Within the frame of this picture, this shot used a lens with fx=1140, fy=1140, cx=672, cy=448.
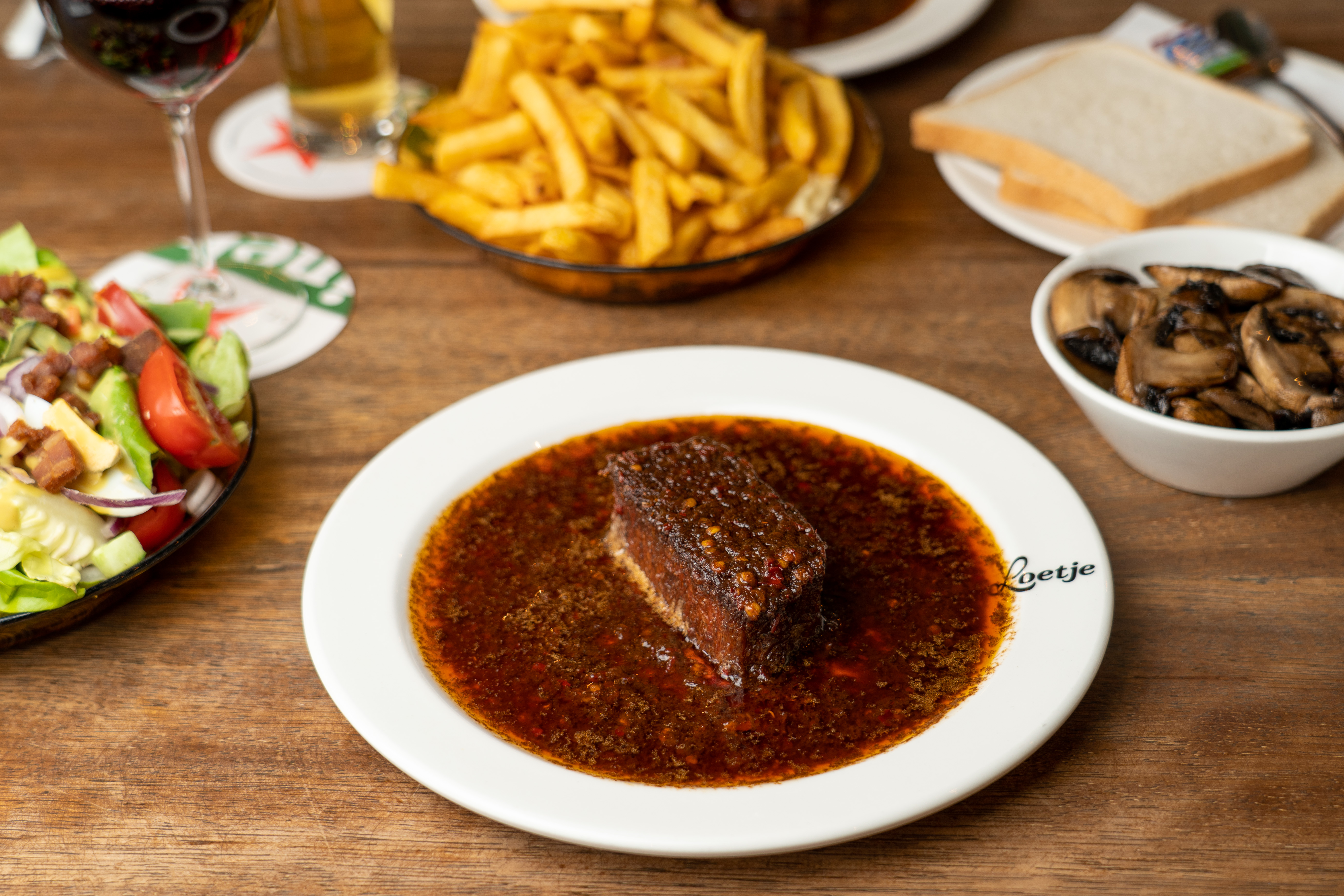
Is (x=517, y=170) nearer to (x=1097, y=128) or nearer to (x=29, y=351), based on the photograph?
(x=29, y=351)

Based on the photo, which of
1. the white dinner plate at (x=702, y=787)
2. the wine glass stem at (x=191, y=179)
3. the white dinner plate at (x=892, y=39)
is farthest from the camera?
the white dinner plate at (x=892, y=39)

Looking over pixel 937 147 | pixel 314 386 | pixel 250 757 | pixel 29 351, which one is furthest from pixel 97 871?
pixel 937 147

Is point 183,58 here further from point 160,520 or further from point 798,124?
point 798,124

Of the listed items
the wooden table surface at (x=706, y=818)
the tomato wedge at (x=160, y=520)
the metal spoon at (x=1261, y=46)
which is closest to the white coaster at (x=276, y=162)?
the wooden table surface at (x=706, y=818)

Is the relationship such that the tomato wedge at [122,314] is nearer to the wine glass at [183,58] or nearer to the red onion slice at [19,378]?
the red onion slice at [19,378]

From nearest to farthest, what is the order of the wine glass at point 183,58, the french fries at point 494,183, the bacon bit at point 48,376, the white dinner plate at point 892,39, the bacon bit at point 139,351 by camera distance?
the bacon bit at point 48,376 < the bacon bit at point 139,351 < the wine glass at point 183,58 < the french fries at point 494,183 < the white dinner plate at point 892,39

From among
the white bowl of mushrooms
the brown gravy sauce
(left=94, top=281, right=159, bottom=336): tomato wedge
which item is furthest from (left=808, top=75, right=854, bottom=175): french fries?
(left=94, top=281, right=159, bottom=336): tomato wedge
